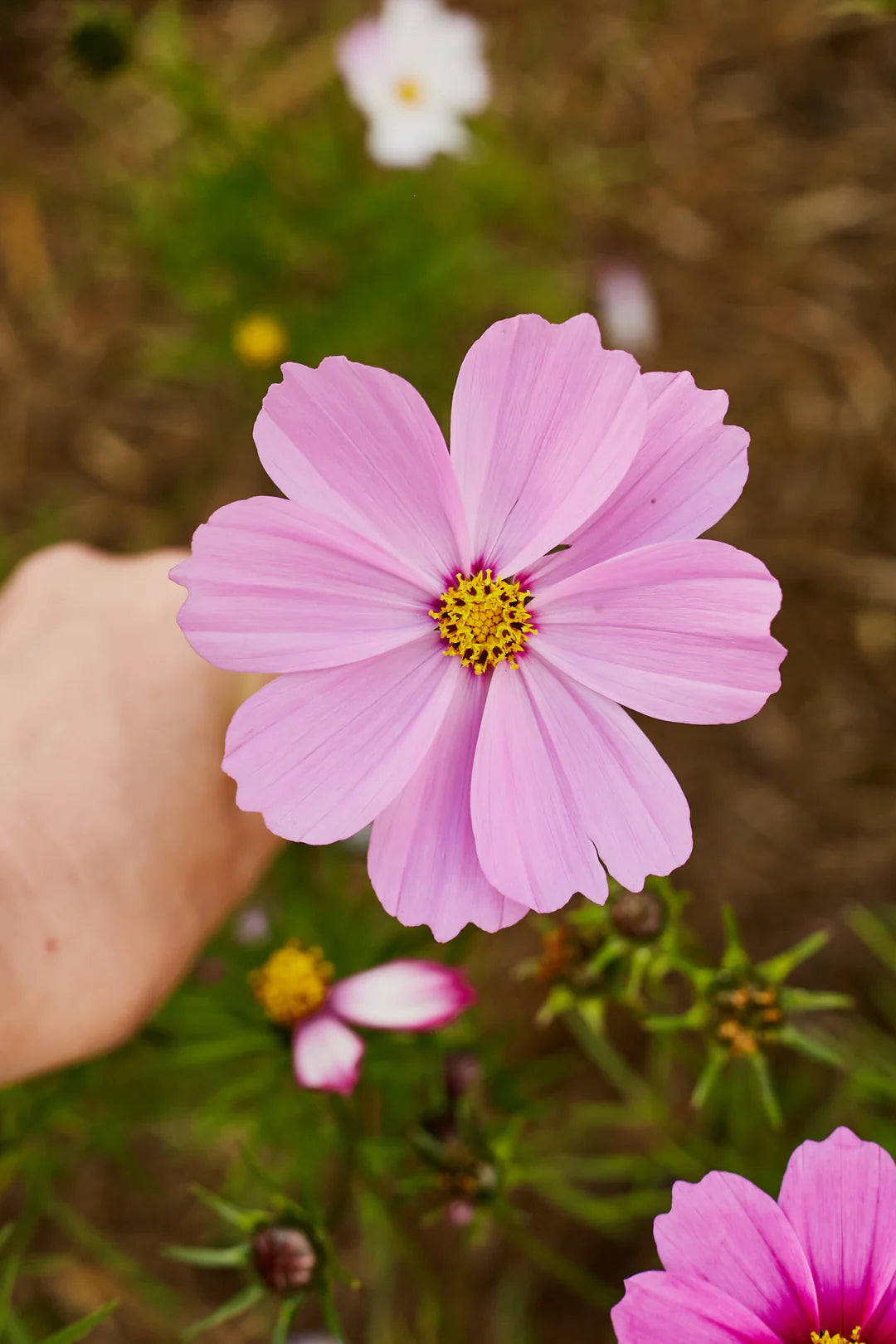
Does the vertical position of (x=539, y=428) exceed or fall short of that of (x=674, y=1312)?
it exceeds it

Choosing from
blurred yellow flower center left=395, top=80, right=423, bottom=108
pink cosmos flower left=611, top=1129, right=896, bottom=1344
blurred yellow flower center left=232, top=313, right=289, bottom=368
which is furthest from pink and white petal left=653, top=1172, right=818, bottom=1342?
blurred yellow flower center left=395, top=80, right=423, bottom=108

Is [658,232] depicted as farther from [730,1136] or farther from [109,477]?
[730,1136]

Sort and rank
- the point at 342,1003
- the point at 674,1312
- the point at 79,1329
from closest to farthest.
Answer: the point at 674,1312 < the point at 79,1329 < the point at 342,1003

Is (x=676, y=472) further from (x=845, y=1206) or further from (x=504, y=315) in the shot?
(x=504, y=315)

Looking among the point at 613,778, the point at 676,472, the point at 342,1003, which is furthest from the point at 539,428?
the point at 342,1003

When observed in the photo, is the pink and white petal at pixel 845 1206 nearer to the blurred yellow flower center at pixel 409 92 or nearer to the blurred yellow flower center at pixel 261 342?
the blurred yellow flower center at pixel 261 342
